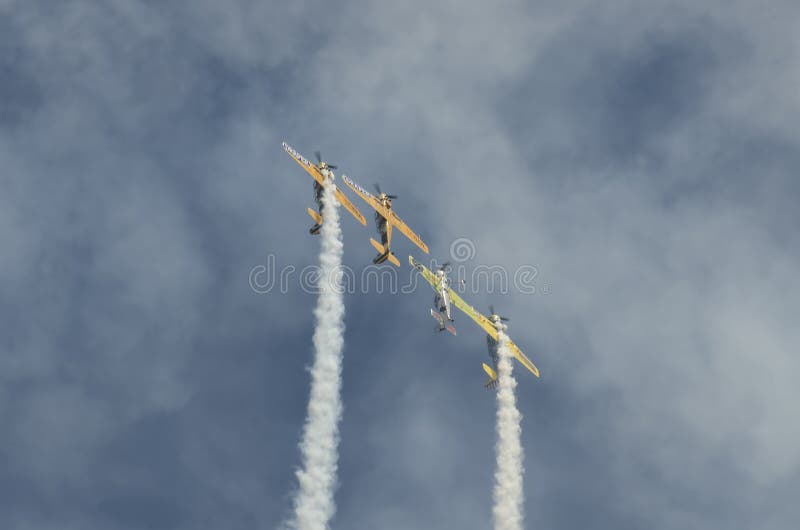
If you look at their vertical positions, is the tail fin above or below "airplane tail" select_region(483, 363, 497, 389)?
above

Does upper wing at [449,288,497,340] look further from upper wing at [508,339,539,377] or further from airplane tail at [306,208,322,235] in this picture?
airplane tail at [306,208,322,235]

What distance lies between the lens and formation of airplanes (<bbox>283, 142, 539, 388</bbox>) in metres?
168

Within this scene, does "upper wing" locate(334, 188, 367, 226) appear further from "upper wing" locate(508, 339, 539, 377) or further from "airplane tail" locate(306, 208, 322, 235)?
"upper wing" locate(508, 339, 539, 377)

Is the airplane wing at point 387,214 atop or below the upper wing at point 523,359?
atop

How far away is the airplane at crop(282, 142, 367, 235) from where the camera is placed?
166m

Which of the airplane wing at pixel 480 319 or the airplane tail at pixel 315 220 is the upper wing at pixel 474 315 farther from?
the airplane tail at pixel 315 220

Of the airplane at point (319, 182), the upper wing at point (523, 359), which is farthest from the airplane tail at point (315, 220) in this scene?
the upper wing at point (523, 359)

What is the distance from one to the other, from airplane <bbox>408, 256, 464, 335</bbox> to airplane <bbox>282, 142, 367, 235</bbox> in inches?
476

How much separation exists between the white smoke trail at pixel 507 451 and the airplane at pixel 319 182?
1046 inches

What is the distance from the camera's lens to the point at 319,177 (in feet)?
550

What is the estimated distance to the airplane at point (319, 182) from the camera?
166000 millimetres

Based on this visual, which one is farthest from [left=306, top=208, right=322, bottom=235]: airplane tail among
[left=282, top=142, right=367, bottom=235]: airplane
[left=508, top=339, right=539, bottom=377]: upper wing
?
[left=508, top=339, right=539, bottom=377]: upper wing

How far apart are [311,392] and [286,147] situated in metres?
29.9

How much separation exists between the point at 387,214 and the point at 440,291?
12.9m
